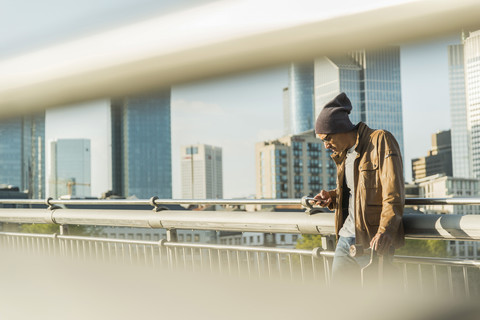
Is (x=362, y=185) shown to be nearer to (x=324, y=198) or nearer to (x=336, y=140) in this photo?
(x=336, y=140)

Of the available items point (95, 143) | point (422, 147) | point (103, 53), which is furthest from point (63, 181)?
point (103, 53)

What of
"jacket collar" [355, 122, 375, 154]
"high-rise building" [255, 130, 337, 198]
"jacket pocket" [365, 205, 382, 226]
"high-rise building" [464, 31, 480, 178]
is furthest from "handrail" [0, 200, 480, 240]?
"high-rise building" [464, 31, 480, 178]

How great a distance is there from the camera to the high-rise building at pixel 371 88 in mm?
179125

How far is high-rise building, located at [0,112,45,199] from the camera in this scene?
180 inches

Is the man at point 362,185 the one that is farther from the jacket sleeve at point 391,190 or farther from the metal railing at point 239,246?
the metal railing at point 239,246

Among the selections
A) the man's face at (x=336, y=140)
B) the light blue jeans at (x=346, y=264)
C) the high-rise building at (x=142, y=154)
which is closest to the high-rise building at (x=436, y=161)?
the high-rise building at (x=142, y=154)

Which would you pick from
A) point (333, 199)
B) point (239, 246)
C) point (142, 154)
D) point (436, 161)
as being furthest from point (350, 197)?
point (436, 161)

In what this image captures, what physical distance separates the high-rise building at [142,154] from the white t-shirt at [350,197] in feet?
535

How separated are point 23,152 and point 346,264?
264 feet

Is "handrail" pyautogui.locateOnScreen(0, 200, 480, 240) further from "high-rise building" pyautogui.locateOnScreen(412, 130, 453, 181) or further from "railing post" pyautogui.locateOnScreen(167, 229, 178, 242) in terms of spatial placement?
"high-rise building" pyautogui.locateOnScreen(412, 130, 453, 181)

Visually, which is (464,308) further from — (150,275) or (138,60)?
(138,60)

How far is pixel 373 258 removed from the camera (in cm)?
254

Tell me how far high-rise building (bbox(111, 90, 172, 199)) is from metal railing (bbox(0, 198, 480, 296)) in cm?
15974

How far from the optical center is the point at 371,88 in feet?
599
